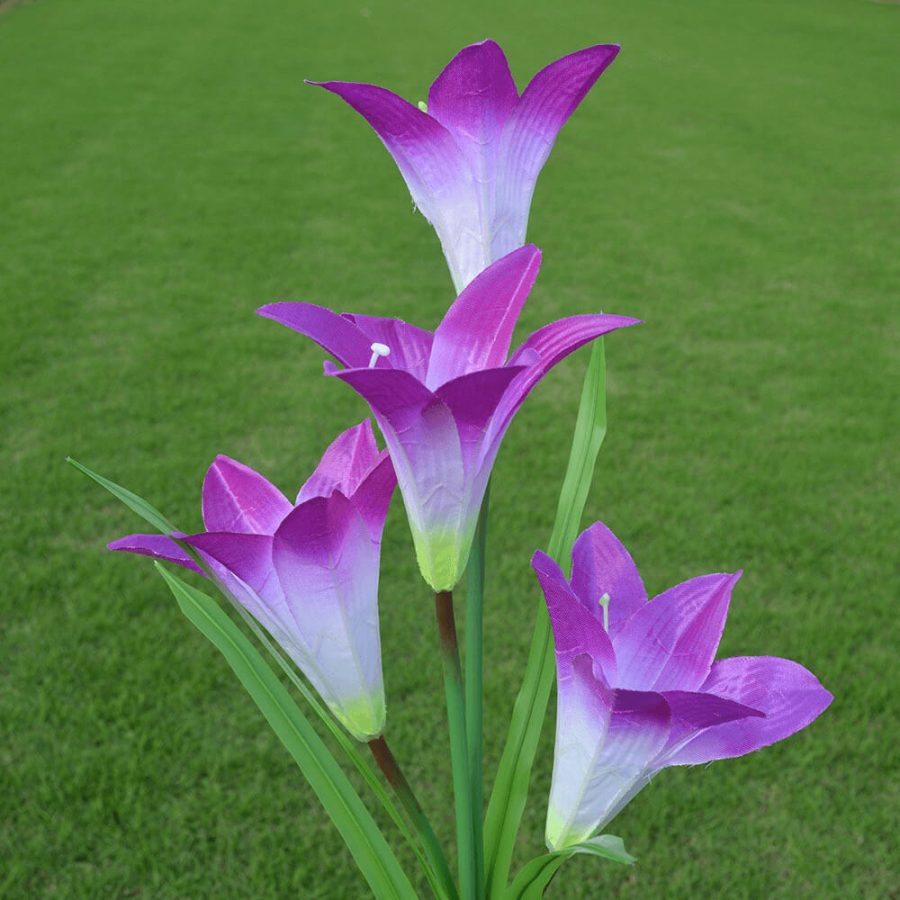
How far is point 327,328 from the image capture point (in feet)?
1.41

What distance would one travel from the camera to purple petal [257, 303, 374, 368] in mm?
417

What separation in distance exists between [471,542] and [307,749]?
19 cm

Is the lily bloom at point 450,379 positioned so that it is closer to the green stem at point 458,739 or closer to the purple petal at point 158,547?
the green stem at point 458,739

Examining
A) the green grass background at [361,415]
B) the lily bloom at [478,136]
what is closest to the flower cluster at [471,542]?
the lily bloom at [478,136]

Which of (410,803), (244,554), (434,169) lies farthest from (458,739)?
(434,169)

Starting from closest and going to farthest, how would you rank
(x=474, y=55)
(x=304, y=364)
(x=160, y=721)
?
(x=474, y=55)
(x=160, y=721)
(x=304, y=364)

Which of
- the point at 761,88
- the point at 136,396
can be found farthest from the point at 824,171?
the point at 136,396

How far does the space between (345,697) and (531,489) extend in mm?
2109

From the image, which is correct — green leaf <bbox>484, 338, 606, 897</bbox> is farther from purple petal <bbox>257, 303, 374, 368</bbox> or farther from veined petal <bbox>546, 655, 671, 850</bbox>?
purple petal <bbox>257, 303, 374, 368</bbox>

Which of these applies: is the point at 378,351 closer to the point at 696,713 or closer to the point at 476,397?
the point at 476,397

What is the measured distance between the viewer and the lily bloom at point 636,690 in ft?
1.52

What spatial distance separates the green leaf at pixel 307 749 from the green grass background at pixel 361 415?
3.70 ft

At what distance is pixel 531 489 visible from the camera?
8.48 feet

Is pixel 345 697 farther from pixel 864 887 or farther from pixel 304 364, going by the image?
pixel 304 364
